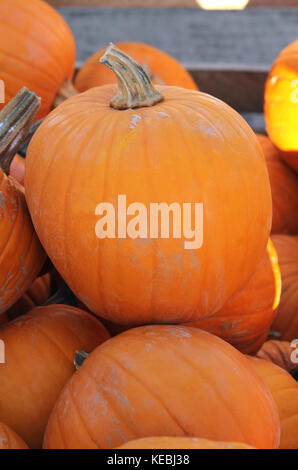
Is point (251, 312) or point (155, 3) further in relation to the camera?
point (155, 3)

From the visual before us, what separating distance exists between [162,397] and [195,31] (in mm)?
3547

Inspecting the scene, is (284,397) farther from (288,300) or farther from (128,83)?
(128,83)

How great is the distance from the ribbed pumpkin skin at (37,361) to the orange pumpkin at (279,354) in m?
0.44

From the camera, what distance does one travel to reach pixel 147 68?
1910 mm

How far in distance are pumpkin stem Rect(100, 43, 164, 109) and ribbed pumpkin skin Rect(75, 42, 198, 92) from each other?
0.87 meters

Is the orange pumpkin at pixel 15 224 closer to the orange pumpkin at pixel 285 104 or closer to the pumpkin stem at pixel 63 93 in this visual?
the pumpkin stem at pixel 63 93

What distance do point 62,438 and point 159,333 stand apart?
0.73 ft

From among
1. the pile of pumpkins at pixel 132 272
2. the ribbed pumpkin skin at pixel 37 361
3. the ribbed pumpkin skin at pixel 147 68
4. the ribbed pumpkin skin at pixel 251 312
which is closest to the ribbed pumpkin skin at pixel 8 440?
the pile of pumpkins at pixel 132 272

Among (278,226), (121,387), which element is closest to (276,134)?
(278,226)

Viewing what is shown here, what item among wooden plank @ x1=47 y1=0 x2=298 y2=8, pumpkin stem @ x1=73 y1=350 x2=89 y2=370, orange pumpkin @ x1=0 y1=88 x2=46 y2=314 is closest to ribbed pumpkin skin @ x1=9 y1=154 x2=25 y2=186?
orange pumpkin @ x1=0 y1=88 x2=46 y2=314

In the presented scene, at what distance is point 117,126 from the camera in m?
0.97

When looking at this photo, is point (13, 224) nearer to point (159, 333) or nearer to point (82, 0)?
point (159, 333)

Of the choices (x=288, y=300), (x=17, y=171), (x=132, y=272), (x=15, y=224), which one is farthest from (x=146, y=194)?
(x=288, y=300)
